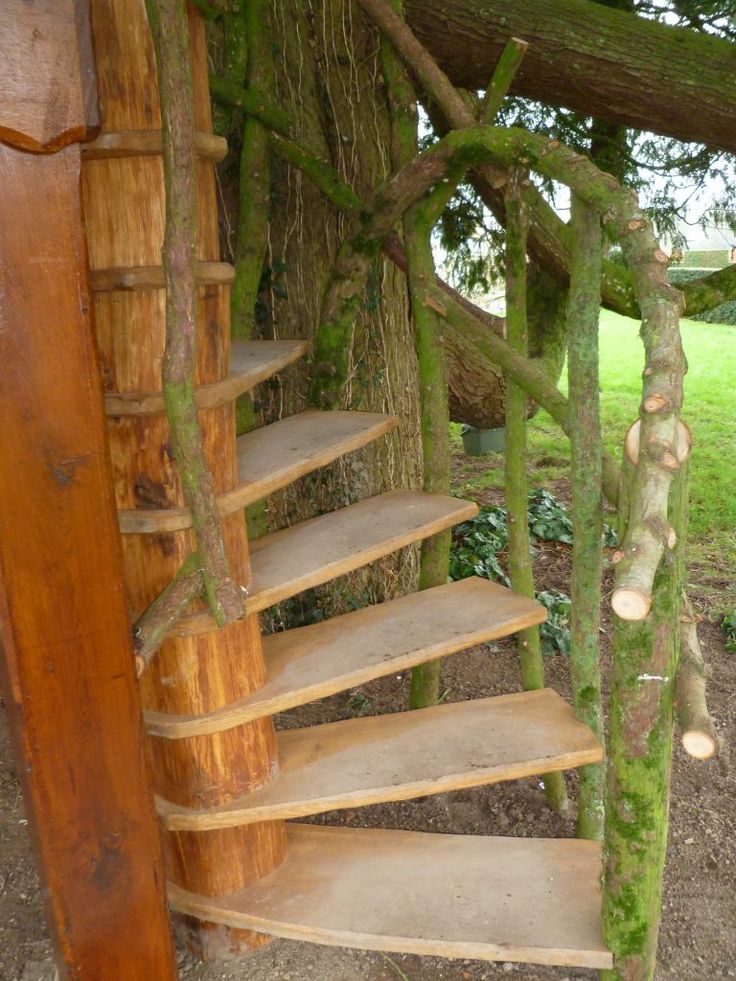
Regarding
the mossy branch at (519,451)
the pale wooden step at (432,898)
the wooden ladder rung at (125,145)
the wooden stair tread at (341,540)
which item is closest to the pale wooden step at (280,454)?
the wooden stair tread at (341,540)

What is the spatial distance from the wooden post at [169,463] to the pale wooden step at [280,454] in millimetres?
43

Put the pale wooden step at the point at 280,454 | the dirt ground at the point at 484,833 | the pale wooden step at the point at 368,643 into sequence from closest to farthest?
the pale wooden step at the point at 280,454 → the pale wooden step at the point at 368,643 → the dirt ground at the point at 484,833

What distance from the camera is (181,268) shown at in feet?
5.97

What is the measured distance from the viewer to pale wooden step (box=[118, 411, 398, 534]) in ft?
6.49

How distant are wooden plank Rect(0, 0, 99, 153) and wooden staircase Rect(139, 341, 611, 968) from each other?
26.3 inches

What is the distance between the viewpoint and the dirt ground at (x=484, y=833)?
2373mm

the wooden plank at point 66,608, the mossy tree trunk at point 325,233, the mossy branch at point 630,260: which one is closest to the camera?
the mossy branch at point 630,260

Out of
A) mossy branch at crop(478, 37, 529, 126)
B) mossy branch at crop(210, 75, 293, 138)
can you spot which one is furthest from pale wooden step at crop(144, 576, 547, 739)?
mossy branch at crop(210, 75, 293, 138)

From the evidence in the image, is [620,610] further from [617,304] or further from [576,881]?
[617,304]

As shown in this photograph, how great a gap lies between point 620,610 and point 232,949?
1522mm

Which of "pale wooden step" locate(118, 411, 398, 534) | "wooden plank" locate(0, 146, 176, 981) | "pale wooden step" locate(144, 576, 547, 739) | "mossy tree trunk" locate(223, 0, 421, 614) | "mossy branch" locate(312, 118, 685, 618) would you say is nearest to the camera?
"mossy branch" locate(312, 118, 685, 618)

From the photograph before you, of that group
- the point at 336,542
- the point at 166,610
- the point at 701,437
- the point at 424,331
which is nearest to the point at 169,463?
the point at 166,610

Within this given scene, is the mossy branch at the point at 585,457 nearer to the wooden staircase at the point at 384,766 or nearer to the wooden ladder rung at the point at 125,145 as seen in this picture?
the wooden staircase at the point at 384,766

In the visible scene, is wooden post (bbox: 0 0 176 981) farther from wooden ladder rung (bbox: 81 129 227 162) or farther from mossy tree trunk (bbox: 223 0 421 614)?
mossy tree trunk (bbox: 223 0 421 614)
